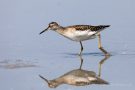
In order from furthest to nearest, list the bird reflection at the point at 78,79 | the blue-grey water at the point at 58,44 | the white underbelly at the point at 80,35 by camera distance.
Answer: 1. the white underbelly at the point at 80,35
2. the blue-grey water at the point at 58,44
3. the bird reflection at the point at 78,79

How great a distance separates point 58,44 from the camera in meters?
13.3

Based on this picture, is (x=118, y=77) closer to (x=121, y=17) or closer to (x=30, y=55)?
(x=30, y=55)

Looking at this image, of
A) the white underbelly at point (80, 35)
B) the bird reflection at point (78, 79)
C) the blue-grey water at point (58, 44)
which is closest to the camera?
the bird reflection at point (78, 79)

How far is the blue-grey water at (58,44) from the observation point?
10078 mm

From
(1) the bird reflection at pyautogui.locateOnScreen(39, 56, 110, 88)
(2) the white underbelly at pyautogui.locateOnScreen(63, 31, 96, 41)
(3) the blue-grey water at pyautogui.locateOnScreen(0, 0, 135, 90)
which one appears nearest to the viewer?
(1) the bird reflection at pyautogui.locateOnScreen(39, 56, 110, 88)

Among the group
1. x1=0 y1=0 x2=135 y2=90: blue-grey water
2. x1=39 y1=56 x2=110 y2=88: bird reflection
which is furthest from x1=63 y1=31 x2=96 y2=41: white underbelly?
x1=39 y1=56 x2=110 y2=88: bird reflection

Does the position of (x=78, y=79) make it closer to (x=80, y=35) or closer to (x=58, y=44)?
(x=80, y=35)

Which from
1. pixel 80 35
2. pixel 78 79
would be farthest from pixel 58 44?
pixel 78 79

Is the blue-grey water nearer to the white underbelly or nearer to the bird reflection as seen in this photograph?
the bird reflection

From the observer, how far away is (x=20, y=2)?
17.4 metres

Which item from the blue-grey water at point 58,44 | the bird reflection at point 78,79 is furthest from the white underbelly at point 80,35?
the bird reflection at point 78,79

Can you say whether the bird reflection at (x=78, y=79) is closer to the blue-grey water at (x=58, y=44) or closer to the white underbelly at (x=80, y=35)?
the blue-grey water at (x=58, y=44)

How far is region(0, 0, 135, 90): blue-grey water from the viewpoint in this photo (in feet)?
33.1

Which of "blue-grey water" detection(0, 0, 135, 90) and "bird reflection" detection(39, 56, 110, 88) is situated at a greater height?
"blue-grey water" detection(0, 0, 135, 90)
